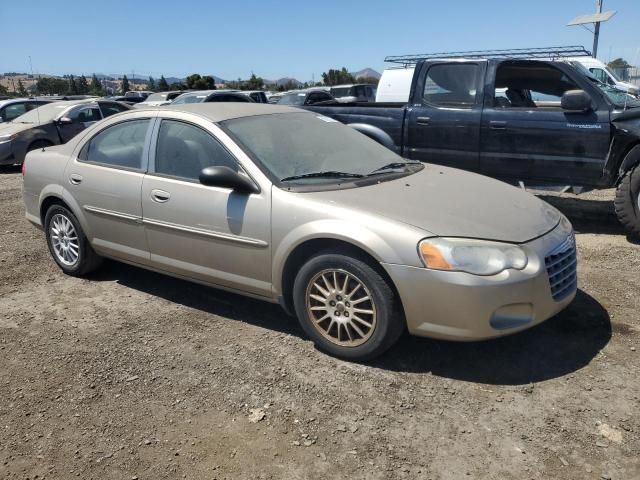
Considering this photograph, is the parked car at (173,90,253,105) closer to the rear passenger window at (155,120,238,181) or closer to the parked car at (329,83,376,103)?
the parked car at (329,83,376,103)

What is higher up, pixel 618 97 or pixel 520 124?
pixel 618 97

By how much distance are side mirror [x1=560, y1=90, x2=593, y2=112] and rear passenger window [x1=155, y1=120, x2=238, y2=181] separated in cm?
396

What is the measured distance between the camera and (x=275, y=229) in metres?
3.61

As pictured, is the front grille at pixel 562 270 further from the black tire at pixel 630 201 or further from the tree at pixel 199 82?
the tree at pixel 199 82

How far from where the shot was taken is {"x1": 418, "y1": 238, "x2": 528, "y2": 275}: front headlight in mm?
3119

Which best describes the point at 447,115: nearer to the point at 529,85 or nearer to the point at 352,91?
the point at 529,85

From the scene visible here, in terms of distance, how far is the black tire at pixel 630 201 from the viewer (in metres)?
5.72

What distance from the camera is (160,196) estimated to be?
416 cm

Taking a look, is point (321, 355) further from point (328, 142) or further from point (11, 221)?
point (11, 221)

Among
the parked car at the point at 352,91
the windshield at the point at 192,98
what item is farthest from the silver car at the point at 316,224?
the parked car at the point at 352,91

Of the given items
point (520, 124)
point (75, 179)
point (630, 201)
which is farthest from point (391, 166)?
point (630, 201)

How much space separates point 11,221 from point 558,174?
22.0 feet

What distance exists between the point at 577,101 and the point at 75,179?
497 cm

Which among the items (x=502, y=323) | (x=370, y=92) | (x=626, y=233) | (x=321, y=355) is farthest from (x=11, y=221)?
(x=370, y=92)
